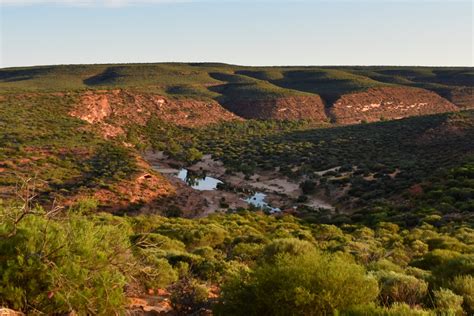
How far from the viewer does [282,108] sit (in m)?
89.1

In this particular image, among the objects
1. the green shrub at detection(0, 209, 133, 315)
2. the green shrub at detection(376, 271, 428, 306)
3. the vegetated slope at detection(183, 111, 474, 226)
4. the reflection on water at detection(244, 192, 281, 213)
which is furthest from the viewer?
the reflection on water at detection(244, 192, 281, 213)

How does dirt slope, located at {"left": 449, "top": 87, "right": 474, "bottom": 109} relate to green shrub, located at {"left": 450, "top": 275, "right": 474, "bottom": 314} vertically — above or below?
above

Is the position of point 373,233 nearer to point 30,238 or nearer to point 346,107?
point 30,238

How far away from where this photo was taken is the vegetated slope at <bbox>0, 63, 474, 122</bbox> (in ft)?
296

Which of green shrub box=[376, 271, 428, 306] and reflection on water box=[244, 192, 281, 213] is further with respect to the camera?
reflection on water box=[244, 192, 281, 213]

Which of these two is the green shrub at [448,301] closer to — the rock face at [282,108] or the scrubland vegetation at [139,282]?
the scrubland vegetation at [139,282]

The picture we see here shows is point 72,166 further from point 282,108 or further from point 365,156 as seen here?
point 282,108

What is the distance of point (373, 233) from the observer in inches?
822

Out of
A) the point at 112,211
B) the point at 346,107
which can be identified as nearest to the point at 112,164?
the point at 112,211

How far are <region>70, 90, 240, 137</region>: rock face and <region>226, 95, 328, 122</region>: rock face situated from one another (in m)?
4.16

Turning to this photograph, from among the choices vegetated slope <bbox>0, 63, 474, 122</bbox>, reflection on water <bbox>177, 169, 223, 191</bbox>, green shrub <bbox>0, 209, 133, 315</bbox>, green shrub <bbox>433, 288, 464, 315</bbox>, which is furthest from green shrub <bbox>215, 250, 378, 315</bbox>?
vegetated slope <bbox>0, 63, 474, 122</bbox>

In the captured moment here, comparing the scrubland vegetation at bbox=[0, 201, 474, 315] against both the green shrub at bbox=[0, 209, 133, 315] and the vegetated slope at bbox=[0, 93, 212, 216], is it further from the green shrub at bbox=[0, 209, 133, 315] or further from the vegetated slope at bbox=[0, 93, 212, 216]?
the vegetated slope at bbox=[0, 93, 212, 216]

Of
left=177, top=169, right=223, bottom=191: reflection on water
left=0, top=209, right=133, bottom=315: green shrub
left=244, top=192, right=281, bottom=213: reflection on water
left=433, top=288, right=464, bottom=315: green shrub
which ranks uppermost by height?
left=0, top=209, right=133, bottom=315: green shrub

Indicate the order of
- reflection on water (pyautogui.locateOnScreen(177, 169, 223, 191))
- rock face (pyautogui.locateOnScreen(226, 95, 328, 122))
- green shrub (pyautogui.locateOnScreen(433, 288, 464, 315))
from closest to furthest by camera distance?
green shrub (pyautogui.locateOnScreen(433, 288, 464, 315)), reflection on water (pyautogui.locateOnScreen(177, 169, 223, 191)), rock face (pyautogui.locateOnScreen(226, 95, 328, 122))
